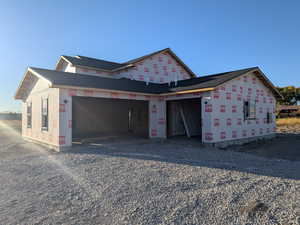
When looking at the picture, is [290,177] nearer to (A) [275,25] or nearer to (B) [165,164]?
(B) [165,164]

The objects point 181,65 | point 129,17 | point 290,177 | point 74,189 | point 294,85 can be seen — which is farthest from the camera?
point 294,85

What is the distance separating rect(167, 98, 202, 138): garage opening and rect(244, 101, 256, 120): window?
3.33 meters

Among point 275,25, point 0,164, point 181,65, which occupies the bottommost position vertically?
point 0,164

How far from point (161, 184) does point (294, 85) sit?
135 ft

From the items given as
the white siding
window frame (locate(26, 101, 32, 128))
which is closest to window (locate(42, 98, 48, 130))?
the white siding

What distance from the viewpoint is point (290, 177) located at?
4.65 metres

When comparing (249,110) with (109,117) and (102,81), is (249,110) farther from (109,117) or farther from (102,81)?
(109,117)

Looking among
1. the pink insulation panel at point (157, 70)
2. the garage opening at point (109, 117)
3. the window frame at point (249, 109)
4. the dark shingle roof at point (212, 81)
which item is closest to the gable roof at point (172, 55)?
the pink insulation panel at point (157, 70)

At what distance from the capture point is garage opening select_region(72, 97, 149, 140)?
48.4 feet

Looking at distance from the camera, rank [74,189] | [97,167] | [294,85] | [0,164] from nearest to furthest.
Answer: [74,189], [97,167], [0,164], [294,85]

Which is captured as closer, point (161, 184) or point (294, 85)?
point (161, 184)

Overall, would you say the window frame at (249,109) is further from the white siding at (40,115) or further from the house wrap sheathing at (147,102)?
the white siding at (40,115)

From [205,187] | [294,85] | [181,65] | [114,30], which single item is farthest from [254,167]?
[294,85]

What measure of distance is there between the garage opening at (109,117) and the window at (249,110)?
6870 millimetres
